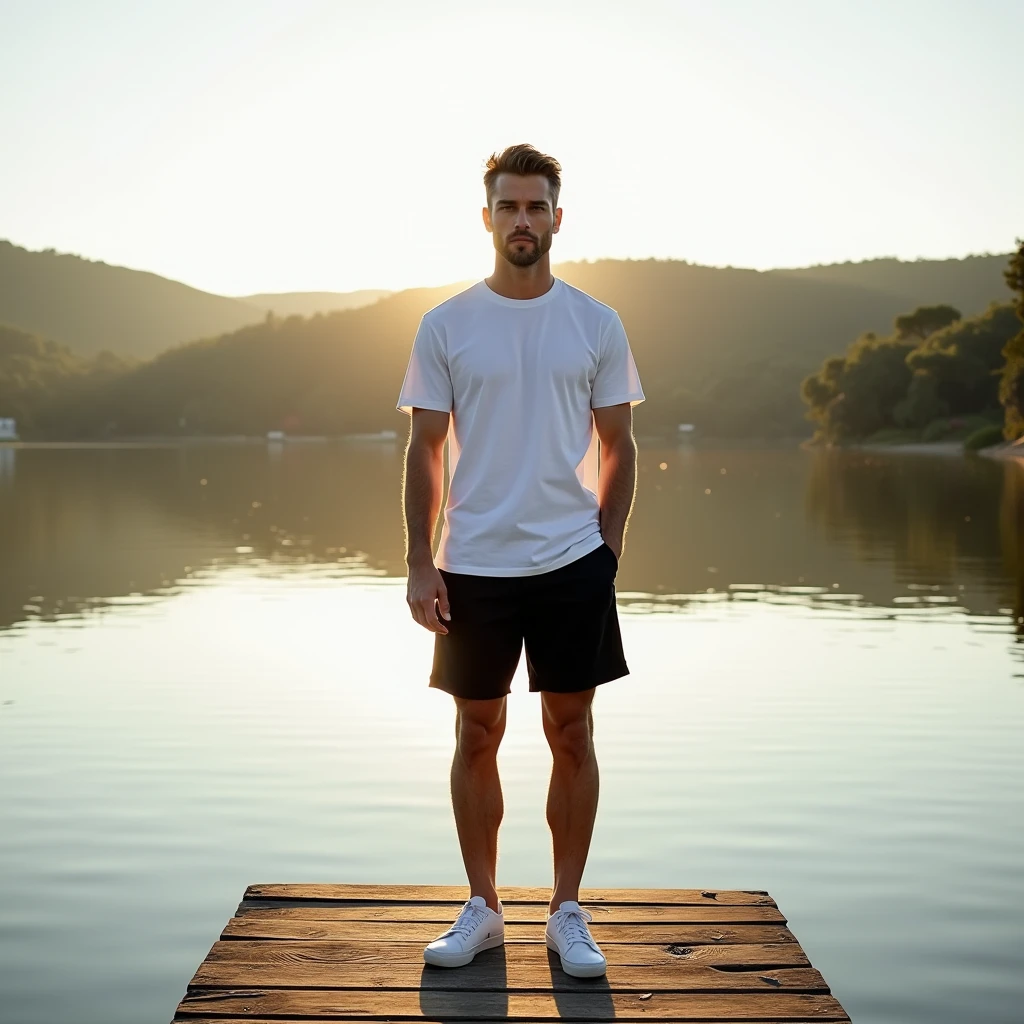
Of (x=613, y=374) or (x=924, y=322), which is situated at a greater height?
(x=924, y=322)

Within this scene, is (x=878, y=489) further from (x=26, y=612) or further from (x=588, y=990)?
(x=588, y=990)

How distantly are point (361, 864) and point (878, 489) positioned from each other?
30.7 metres

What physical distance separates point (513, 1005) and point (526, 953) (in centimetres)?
37

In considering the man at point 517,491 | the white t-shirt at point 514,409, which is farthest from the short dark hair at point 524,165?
the white t-shirt at point 514,409

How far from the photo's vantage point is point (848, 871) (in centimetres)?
553

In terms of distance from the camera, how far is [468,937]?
12.1 feet

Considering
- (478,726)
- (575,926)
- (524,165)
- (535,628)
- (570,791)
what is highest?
(524,165)

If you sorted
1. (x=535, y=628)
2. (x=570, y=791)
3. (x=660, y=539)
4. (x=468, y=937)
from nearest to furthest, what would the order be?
1. (x=468, y=937)
2. (x=535, y=628)
3. (x=570, y=791)
4. (x=660, y=539)

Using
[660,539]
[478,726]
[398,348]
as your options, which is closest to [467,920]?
[478,726]

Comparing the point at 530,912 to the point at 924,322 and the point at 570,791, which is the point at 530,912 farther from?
the point at 924,322

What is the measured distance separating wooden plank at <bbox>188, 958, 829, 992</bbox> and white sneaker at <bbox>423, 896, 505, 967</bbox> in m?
Result: 0.03

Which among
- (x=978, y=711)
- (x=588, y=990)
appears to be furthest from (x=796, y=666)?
(x=588, y=990)

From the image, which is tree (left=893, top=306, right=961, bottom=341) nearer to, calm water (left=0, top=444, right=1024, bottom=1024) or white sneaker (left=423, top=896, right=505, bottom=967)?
calm water (left=0, top=444, right=1024, bottom=1024)

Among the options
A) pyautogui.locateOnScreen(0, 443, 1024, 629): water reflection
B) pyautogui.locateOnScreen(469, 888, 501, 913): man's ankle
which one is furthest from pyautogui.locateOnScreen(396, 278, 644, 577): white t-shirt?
pyautogui.locateOnScreen(0, 443, 1024, 629): water reflection
